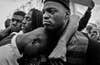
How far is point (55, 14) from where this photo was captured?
11.3 ft

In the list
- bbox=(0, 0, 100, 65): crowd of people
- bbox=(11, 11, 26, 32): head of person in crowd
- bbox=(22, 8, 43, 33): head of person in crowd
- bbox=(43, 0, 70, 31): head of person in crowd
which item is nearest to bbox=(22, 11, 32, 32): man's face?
bbox=(22, 8, 43, 33): head of person in crowd

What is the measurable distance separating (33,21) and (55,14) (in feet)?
3.54

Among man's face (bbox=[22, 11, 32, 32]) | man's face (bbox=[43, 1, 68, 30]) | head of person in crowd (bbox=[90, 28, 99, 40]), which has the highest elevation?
man's face (bbox=[43, 1, 68, 30])

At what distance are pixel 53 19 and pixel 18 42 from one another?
502 mm

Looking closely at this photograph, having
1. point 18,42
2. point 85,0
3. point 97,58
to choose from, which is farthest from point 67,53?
point 85,0

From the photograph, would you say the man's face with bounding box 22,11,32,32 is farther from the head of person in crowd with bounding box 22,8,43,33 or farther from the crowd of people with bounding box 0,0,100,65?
the crowd of people with bounding box 0,0,100,65

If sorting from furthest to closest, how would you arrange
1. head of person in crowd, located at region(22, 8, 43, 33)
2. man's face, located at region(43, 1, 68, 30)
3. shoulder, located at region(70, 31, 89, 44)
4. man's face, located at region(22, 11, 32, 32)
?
man's face, located at region(22, 11, 32, 32), head of person in crowd, located at region(22, 8, 43, 33), shoulder, located at region(70, 31, 89, 44), man's face, located at region(43, 1, 68, 30)

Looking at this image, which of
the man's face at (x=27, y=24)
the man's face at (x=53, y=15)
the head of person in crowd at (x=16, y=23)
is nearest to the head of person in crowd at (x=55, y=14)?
the man's face at (x=53, y=15)

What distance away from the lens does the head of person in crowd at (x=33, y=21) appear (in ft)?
14.5

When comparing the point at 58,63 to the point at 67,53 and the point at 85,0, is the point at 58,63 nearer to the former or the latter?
the point at 67,53

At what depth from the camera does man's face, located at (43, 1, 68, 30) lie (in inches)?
134

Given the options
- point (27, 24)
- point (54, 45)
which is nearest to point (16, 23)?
point (27, 24)

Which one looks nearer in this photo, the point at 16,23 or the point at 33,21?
the point at 33,21

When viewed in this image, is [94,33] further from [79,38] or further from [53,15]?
[53,15]
